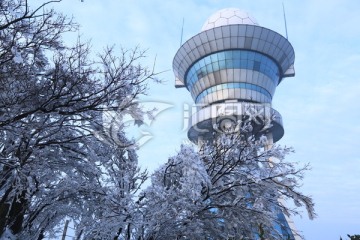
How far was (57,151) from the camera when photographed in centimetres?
768

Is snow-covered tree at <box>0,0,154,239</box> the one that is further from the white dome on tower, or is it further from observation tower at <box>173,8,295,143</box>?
the white dome on tower

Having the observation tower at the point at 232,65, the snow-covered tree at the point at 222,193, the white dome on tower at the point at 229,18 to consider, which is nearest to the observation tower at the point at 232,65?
the observation tower at the point at 232,65

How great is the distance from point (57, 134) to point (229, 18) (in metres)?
43.7

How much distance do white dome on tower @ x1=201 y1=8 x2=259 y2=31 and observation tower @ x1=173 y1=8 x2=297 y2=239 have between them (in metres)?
0.06

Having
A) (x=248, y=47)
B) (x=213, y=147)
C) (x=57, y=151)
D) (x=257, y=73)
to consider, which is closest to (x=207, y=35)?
(x=248, y=47)

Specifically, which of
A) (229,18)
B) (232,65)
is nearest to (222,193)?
(232,65)

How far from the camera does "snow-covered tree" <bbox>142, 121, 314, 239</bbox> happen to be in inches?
297

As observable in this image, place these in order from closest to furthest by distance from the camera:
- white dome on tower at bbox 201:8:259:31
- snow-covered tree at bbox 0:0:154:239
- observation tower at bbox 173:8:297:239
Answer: snow-covered tree at bbox 0:0:154:239 → observation tower at bbox 173:8:297:239 → white dome on tower at bbox 201:8:259:31

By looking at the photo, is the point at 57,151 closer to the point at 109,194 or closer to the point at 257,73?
the point at 109,194

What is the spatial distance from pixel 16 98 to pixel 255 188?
21.1 feet

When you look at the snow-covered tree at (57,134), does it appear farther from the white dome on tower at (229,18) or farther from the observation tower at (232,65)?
the white dome on tower at (229,18)

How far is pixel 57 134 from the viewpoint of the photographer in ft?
23.6

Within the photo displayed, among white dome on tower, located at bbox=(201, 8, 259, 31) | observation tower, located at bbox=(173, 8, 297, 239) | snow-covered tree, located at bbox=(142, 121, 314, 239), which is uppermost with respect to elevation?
white dome on tower, located at bbox=(201, 8, 259, 31)

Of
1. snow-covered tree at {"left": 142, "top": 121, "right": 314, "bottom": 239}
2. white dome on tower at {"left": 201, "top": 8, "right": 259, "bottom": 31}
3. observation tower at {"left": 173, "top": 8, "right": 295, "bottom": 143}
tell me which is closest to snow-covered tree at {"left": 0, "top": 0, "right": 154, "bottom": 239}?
snow-covered tree at {"left": 142, "top": 121, "right": 314, "bottom": 239}
